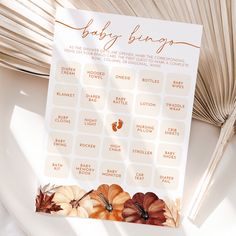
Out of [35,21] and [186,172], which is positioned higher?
[35,21]

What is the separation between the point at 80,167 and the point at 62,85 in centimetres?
12

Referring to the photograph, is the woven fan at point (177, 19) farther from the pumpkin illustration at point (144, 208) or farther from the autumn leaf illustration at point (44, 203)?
the autumn leaf illustration at point (44, 203)

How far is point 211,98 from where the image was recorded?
0.65m

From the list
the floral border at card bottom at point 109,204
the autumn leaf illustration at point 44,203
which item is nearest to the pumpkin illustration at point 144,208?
the floral border at card bottom at point 109,204

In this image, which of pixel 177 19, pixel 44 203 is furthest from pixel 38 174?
pixel 177 19

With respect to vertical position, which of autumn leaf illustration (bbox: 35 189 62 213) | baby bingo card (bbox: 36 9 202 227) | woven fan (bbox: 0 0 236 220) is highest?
woven fan (bbox: 0 0 236 220)

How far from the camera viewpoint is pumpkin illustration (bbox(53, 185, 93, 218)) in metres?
0.65

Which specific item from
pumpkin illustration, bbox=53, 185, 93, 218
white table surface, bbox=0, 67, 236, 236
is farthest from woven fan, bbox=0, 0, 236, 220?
pumpkin illustration, bbox=53, 185, 93, 218

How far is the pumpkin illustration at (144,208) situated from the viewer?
0.65m

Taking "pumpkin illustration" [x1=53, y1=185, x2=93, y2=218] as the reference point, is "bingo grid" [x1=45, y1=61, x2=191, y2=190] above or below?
above

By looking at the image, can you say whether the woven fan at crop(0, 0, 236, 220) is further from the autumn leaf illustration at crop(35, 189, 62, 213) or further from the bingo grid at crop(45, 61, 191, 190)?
the autumn leaf illustration at crop(35, 189, 62, 213)

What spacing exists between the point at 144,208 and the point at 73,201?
10 centimetres

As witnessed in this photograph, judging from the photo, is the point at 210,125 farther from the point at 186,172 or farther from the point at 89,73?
the point at 89,73

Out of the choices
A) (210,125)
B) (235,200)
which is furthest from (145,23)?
(235,200)
